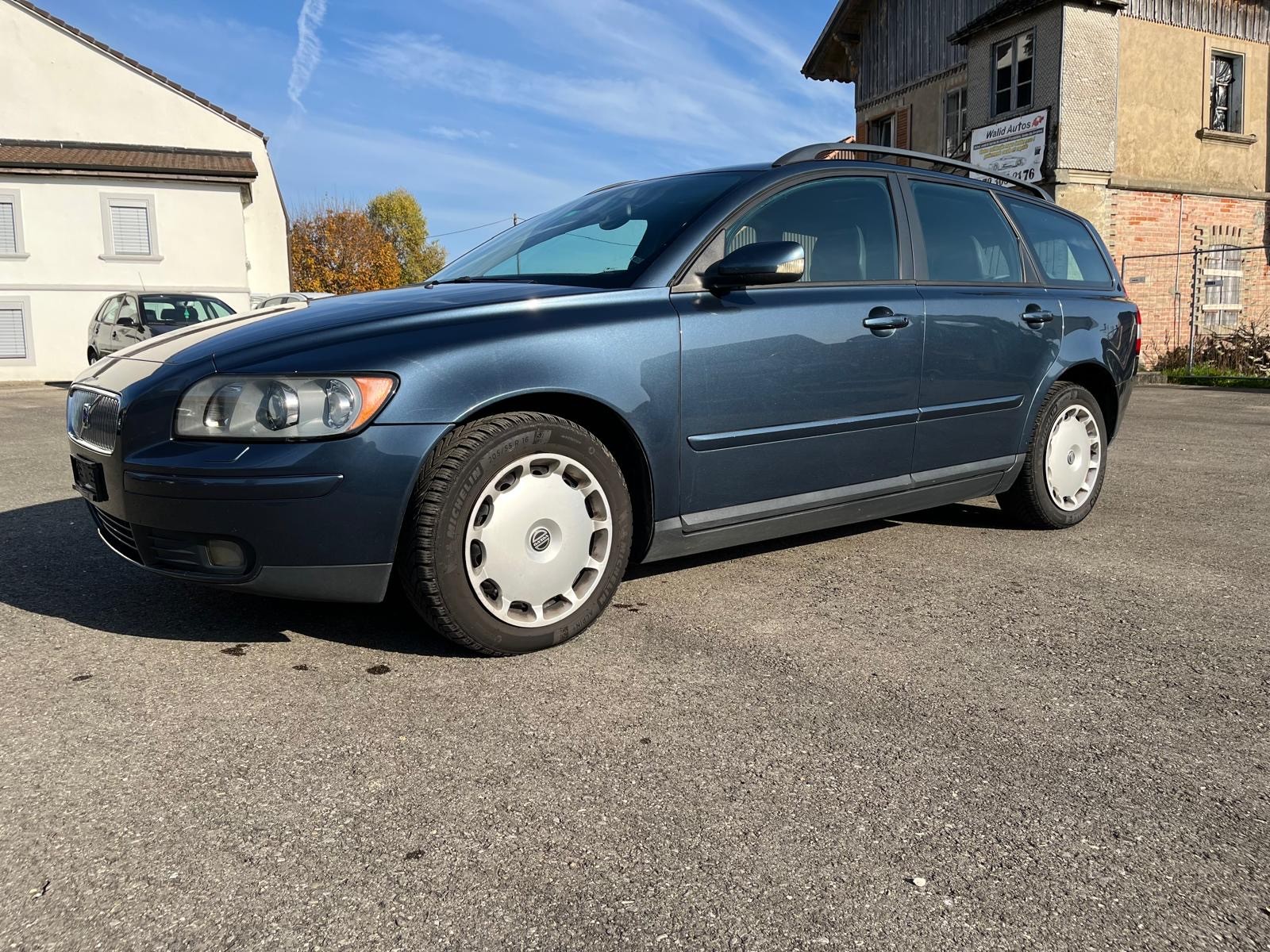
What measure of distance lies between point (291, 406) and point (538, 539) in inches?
31.5

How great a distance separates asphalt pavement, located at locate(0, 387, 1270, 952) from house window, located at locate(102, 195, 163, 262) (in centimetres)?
2384

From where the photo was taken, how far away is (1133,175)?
18.1 m

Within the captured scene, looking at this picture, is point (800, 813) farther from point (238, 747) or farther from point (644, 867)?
point (238, 747)

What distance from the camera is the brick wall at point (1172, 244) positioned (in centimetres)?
1831

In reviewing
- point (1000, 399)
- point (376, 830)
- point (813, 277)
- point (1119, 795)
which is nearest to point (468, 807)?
point (376, 830)

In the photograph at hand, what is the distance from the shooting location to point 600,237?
370 cm

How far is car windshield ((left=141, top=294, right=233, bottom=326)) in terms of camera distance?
17.3m

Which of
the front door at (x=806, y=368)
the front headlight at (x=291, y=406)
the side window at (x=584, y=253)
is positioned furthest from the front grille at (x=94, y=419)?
the front door at (x=806, y=368)

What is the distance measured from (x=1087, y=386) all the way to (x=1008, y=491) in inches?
31.9

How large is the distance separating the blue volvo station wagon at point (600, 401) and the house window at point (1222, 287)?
17.3 meters

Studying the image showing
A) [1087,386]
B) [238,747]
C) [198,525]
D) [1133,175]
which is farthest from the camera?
[1133,175]

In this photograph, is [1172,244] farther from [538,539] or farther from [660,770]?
[660,770]

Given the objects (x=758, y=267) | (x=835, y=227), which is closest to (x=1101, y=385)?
(x=835, y=227)

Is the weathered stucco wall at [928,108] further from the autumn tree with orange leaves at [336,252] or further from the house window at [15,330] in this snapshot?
the autumn tree with orange leaves at [336,252]
